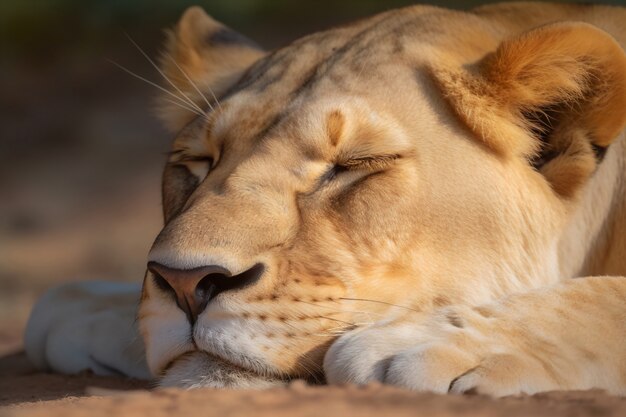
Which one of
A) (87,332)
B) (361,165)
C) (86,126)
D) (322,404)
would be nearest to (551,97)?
(361,165)

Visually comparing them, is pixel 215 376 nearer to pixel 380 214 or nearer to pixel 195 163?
pixel 380 214

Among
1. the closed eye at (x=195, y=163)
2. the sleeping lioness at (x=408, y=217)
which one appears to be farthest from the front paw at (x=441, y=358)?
the closed eye at (x=195, y=163)

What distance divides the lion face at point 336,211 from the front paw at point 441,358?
119mm

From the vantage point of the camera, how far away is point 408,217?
2.76m

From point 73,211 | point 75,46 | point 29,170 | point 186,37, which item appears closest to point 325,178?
point 186,37

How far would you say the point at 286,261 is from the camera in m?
2.58

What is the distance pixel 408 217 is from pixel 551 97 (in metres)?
0.47

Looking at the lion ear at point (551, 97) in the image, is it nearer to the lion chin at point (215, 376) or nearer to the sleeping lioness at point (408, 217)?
the sleeping lioness at point (408, 217)

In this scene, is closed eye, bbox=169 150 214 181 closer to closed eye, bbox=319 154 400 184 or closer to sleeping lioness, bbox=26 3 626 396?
sleeping lioness, bbox=26 3 626 396

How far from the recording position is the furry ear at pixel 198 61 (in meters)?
3.72

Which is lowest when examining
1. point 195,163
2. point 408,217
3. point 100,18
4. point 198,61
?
point 408,217

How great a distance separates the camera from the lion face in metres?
2.51

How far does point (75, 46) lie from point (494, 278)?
962cm

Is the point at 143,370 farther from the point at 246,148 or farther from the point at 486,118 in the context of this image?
the point at 486,118
